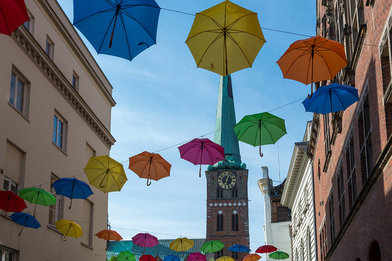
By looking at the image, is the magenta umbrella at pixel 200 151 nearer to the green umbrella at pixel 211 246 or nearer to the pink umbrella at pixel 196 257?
the green umbrella at pixel 211 246

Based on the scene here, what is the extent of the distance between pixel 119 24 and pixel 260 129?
9029mm

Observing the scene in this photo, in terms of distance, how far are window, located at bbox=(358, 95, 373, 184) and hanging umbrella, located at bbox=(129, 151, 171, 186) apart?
9.33 m

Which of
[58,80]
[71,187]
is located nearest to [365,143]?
[71,187]

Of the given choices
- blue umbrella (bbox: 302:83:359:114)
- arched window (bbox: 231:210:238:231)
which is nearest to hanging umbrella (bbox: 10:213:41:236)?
blue umbrella (bbox: 302:83:359:114)

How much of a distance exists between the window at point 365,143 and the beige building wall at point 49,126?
12.8 metres

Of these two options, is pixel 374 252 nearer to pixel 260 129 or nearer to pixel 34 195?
pixel 260 129

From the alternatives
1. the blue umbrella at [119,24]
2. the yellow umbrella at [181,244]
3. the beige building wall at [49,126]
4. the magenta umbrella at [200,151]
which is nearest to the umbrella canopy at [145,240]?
the yellow umbrella at [181,244]

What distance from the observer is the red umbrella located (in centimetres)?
1180

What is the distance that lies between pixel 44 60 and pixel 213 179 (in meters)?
107

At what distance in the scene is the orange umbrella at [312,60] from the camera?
16344 mm

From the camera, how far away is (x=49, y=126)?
28.0 m

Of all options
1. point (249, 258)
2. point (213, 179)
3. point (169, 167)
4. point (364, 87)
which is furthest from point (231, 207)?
point (364, 87)

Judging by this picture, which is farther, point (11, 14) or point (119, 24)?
point (119, 24)

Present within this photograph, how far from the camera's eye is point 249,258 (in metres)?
40.3
